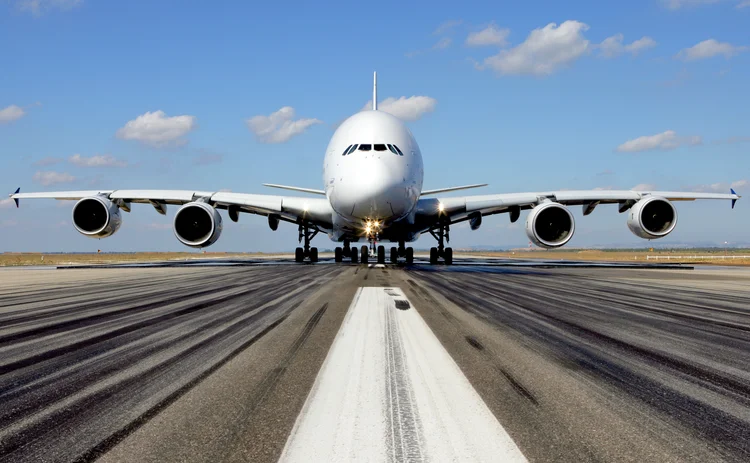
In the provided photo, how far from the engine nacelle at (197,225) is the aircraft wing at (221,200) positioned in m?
1.12

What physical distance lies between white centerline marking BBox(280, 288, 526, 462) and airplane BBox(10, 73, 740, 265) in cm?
1162

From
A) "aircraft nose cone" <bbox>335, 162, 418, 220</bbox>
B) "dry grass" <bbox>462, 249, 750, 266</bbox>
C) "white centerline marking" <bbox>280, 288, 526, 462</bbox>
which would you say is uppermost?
"aircraft nose cone" <bbox>335, 162, 418, 220</bbox>

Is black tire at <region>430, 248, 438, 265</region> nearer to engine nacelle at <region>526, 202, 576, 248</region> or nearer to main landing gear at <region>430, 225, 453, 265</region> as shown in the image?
main landing gear at <region>430, 225, 453, 265</region>

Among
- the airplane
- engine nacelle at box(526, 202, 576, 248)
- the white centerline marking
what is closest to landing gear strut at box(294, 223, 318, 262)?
the airplane

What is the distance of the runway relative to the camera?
2.36 metres

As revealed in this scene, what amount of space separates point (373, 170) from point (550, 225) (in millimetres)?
7925

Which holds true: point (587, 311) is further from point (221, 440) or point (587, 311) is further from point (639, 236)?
point (639, 236)

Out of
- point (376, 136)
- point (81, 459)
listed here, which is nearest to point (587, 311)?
point (81, 459)

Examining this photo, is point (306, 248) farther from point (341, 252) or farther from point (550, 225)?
point (550, 225)

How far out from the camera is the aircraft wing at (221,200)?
21000 mm

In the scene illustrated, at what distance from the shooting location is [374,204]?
16.0 meters

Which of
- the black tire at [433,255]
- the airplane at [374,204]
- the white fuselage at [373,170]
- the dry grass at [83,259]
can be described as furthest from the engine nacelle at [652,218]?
the dry grass at [83,259]

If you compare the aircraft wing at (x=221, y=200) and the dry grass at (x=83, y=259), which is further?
the dry grass at (x=83, y=259)

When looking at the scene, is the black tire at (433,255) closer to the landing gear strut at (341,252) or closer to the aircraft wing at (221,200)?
the landing gear strut at (341,252)
